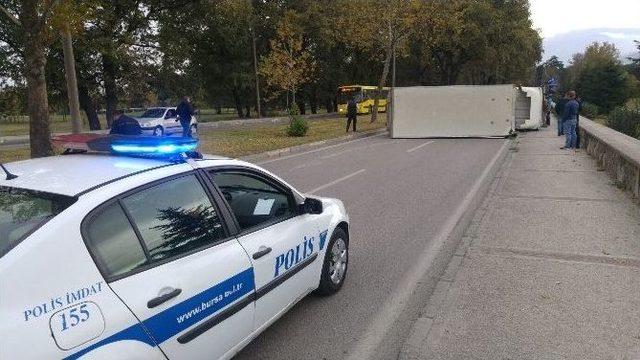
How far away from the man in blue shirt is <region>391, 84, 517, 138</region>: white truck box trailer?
17.8ft

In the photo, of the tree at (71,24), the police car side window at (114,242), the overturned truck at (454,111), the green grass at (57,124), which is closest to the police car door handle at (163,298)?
the police car side window at (114,242)

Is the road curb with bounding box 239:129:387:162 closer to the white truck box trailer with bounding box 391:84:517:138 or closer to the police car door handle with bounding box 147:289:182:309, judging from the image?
the white truck box trailer with bounding box 391:84:517:138

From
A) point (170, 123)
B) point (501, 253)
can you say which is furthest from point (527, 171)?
point (170, 123)

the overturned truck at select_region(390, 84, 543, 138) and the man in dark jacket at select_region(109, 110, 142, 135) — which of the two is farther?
the overturned truck at select_region(390, 84, 543, 138)

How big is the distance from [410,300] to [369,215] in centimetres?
324

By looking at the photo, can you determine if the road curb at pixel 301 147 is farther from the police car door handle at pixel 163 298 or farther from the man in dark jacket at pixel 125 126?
the police car door handle at pixel 163 298

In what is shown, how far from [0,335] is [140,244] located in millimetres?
818

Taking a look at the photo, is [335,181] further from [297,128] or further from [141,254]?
[297,128]

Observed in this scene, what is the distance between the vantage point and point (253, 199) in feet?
13.4

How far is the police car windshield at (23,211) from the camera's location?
2.24 meters

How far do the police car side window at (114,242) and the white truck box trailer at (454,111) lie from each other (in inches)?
845

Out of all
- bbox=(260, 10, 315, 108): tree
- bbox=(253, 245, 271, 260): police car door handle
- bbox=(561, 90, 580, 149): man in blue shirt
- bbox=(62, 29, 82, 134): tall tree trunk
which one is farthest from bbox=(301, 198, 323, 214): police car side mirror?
bbox=(260, 10, 315, 108): tree

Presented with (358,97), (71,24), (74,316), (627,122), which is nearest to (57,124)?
(358,97)

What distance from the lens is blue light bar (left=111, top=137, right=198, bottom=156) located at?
129 inches
